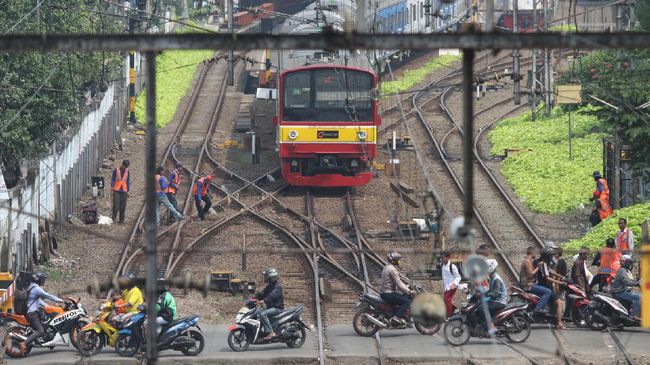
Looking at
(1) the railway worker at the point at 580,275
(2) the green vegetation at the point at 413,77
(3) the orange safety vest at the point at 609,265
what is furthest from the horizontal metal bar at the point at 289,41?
(2) the green vegetation at the point at 413,77

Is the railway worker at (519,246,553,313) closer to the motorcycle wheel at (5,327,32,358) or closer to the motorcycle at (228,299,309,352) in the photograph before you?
the motorcycle at (228,299,309,352)

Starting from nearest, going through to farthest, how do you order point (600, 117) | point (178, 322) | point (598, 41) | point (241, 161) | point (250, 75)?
1. point (598, 41)
2. point (178, 322)
3. point (600, 117)
4. point (241, 161)
5. point (250, 75)

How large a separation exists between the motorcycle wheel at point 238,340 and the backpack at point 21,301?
8.14 ft

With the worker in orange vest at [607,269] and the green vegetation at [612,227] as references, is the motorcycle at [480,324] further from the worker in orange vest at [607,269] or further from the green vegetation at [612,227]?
the green vegetation at [612,227]

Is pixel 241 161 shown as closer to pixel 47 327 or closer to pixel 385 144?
pixel 385 144

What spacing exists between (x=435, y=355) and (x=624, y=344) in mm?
2403

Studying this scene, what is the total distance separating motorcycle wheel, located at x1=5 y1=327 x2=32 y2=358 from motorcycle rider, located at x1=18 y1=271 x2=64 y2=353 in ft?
0.16

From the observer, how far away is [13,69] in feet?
81.4

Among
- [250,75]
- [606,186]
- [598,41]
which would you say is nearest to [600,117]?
[606,186]

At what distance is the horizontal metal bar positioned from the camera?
795 centimetres

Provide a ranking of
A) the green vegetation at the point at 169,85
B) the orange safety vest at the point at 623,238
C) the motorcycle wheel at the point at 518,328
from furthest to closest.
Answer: the green vegetation at the point at 169,85
the orange safety vest at the point at 623,238
the motorcycle wheel at the point at 518,328

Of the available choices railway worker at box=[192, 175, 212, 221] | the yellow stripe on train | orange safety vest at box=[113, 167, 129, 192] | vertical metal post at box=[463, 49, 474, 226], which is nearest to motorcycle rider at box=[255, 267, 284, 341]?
vertical metal post at box=[463, 49, 474, 226]

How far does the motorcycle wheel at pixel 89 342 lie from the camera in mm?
15219

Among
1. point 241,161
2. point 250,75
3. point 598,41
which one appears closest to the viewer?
point 598,41
